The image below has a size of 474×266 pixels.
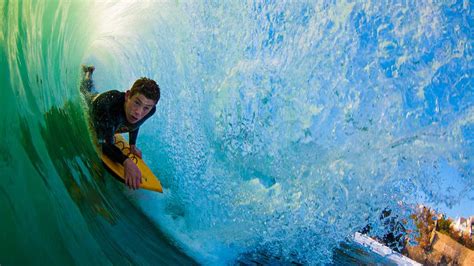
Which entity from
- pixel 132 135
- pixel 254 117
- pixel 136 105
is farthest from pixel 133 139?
pixel 254 117

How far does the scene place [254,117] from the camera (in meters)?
5.40

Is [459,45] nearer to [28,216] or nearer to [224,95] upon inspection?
[224,95]

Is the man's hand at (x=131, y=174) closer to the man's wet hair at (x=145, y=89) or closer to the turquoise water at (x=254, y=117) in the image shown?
the turquoise water at (x=254, y=117)

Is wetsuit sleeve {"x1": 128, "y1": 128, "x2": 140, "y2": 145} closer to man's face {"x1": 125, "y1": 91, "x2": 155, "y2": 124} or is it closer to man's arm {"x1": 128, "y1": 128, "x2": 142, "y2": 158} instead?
man's arm {"x1": 128, "y1": 128, "x2": 142, "y2": 158}

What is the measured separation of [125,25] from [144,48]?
473mm

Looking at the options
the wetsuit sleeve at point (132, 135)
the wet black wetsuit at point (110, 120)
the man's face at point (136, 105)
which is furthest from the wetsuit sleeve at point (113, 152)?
the wetsuit sleeve at point (132, 135)

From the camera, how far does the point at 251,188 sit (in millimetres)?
5508

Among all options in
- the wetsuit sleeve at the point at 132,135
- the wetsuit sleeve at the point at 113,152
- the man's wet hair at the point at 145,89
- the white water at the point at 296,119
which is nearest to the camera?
the man's wet hair at the point at 145,89

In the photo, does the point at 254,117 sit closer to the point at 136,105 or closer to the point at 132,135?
the point at 132,135

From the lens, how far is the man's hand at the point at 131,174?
3658 millimetres

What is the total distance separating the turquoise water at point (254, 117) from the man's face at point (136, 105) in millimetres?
592

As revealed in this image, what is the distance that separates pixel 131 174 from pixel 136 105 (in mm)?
666

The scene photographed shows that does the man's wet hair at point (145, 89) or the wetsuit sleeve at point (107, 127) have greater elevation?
the man's wet hair at point (145, 89)

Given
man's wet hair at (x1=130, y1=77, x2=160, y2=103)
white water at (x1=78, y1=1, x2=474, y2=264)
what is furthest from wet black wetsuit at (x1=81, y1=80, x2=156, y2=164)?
white water at (x1=78, y1=1, x2=474, y2=264)
